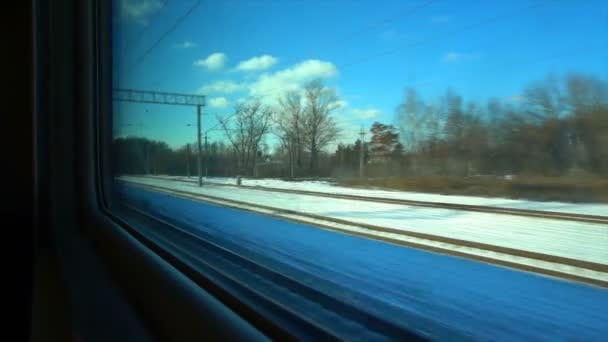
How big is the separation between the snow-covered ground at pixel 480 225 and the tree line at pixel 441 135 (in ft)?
0.29

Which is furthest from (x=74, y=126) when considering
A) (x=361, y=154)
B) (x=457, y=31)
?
(x=457, y=31)

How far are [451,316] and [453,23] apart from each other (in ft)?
1.63

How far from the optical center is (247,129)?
1376 millimetres

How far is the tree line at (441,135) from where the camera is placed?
20.3 inches

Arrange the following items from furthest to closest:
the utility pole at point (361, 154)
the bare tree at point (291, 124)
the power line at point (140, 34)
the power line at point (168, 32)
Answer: the power line at point (140, 34), the power line at point (168, 32), the bare tree at point (291, 124), the utility pole at point (361, 154)

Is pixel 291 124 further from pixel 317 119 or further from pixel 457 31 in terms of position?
pixel 457 31

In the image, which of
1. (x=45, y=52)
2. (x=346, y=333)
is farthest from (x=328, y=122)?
(x=45, y=52)

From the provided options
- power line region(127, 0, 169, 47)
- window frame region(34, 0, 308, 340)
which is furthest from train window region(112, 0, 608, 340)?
window frame region(34, 0, 308, 340)

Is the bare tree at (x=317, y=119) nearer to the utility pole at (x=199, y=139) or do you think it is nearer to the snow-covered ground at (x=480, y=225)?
the snow-covered ground at (x=480, y=225)

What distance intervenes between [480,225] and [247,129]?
84 centimetres

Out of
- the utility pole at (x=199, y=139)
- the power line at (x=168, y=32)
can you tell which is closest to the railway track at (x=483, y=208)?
the utility pole at (x=199, y=139)

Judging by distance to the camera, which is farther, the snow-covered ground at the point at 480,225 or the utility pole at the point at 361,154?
the utility pole at the point at 361,154

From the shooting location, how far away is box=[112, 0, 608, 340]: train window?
1.82 ft

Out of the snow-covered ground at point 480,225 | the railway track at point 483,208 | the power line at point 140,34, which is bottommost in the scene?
the snow-covered ground at point 480,225
